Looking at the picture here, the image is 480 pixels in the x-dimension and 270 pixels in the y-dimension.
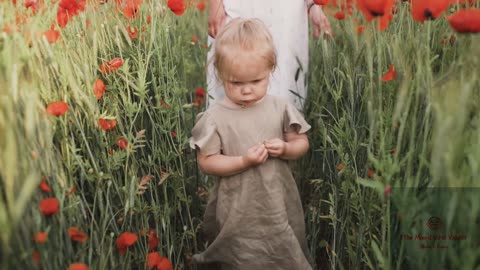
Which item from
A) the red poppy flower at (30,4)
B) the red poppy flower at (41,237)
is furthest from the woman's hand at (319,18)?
the red poppy flower at (41,237)

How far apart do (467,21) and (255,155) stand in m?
0.59

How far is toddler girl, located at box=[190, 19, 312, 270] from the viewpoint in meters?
1.48

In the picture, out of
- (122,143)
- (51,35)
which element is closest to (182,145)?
(122,143)

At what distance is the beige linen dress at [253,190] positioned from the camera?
1.55 metres

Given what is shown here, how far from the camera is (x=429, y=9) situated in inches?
49.2

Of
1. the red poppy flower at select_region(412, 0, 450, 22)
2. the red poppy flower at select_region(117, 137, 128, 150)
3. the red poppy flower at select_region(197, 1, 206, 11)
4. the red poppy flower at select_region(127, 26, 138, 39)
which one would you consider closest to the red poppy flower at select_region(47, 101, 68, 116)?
the red poppy flower at select_region(117, 137, 128, 150)

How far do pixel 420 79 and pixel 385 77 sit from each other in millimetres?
175

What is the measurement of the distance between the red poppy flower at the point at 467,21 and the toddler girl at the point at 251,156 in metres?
0.49

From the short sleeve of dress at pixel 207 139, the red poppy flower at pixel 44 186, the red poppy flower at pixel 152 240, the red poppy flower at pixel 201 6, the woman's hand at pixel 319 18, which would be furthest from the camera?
the red poppy flower at pixel 201 6

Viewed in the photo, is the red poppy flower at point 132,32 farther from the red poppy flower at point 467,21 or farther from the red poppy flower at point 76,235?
the red poppy flower at point 467,21

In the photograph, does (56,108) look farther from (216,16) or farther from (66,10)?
(216,16)

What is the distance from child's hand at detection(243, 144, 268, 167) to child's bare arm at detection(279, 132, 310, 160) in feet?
0.28

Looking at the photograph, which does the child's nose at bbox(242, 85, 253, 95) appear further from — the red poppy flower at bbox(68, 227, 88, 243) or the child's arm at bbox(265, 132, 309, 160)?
the red poppy flower at bbox(68, 227, 88, 243)

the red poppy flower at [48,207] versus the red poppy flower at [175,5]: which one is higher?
the red poppy flower at [175,5]
